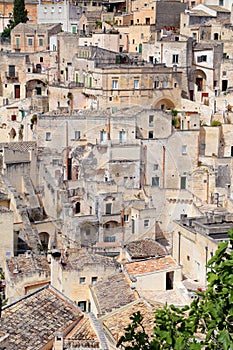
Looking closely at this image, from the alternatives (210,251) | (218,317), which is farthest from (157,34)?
(218,317)

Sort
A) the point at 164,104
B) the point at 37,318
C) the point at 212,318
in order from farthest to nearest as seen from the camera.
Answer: the point at 164,104 → the point at 37,318 → the point at 212,318

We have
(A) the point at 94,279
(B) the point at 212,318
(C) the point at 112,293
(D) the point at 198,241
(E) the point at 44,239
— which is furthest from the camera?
(E) the point at 44,239

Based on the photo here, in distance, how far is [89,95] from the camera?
1693 inches

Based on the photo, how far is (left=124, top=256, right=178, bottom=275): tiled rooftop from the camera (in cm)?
2386

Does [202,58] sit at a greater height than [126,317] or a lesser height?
greater

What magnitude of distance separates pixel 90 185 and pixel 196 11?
2636cm

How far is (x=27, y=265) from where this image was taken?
977 inches

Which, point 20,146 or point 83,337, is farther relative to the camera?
point 20,146

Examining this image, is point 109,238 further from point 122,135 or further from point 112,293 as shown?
point 112,293

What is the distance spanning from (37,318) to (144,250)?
31.3ft

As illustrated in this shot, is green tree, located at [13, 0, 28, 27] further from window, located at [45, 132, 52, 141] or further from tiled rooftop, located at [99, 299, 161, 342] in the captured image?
tiled rooftop, located at [99, 299, 161, 342]

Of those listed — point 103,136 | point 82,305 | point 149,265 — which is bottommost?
point 82,305

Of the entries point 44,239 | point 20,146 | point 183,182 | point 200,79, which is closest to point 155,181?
point 183,182

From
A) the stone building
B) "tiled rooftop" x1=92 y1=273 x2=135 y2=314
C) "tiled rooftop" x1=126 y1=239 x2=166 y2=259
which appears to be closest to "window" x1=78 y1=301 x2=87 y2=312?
"tiled rooftop" x1=92 y1=273 x2=135 y2=314
